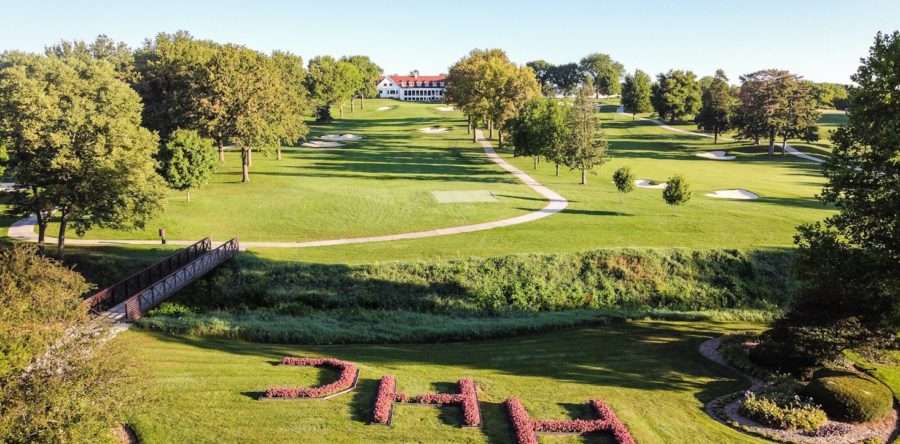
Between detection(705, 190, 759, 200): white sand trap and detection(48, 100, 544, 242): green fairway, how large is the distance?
16468mm

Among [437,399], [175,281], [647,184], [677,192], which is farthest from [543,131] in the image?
[437,399]

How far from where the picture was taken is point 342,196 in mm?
51062

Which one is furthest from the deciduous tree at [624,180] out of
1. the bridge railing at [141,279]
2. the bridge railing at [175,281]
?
the bridge railing at [141,279]

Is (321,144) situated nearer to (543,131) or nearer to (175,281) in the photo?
(543,131)

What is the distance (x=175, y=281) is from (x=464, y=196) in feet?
89.5

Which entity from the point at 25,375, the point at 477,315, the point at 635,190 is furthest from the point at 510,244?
the point at 25,375

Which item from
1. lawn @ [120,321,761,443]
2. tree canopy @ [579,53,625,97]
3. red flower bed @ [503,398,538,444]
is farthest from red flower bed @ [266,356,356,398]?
tree canopy @ [579,53,625,97]

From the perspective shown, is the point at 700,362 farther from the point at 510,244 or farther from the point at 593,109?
the point at 593,109

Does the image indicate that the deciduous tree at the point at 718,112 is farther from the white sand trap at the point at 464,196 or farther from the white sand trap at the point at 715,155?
the white sand trap at the point at 464,196

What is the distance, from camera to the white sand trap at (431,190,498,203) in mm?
50062

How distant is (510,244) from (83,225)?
85.1 feet

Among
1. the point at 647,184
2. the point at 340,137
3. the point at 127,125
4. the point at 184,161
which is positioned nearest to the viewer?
the point at 127,125

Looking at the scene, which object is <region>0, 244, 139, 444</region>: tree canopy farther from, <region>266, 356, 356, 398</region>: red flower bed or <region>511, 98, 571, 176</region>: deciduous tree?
<region>511, 98, 571, 176</region>: deciduous tree

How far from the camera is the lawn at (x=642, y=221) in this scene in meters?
36.8
